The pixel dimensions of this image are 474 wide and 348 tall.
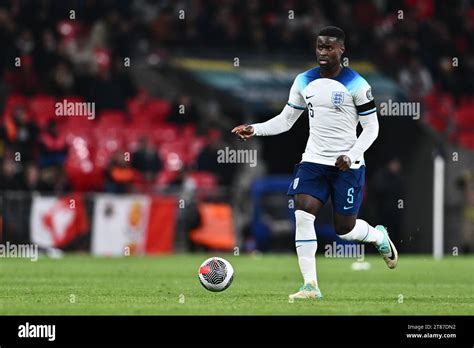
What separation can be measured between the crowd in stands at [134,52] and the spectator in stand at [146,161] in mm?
20

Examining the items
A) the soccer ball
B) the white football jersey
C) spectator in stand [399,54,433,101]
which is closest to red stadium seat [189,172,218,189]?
spectator in stand [399,54,433,101]

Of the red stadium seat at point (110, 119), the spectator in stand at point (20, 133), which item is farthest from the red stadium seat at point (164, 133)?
the spectator in stand at point (20, 133)

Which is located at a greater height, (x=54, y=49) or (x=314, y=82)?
(x=54, y=49)

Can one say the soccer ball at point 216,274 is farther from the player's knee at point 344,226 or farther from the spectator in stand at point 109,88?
the spectator in stand at point 109,88

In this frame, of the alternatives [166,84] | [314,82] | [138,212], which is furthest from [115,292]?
[166,84]

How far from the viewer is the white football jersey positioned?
41.7 feet

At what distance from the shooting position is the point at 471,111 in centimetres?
3136

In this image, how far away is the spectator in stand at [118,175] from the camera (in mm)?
25000

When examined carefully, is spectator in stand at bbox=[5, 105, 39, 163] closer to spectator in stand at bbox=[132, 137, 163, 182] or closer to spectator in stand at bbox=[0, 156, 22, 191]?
spectator in stand at bbox=[0, 156, 22, 191]

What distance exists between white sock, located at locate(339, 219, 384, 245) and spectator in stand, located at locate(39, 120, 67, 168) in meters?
12.4

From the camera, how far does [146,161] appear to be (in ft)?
84.7

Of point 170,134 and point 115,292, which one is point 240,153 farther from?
point 115,292

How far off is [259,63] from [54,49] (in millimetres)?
5777

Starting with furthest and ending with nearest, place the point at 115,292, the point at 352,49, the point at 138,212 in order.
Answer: the point at 352,49 < the point at 138,212 < the point at 115,292
